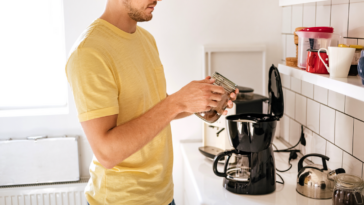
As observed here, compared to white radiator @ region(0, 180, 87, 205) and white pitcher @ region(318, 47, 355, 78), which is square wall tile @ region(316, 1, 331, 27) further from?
white radiator @ region(0, 180, 87, 205)

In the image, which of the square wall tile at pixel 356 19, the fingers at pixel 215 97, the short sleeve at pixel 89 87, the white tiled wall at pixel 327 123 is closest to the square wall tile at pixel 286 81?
the white tiled wall at pixel 327 123

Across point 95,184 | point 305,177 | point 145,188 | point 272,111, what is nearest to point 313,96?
point 272,111

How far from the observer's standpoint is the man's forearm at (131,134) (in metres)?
0.98

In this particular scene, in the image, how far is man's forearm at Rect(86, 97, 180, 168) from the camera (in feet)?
3.23

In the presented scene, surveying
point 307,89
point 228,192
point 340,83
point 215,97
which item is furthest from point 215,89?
point 307,89

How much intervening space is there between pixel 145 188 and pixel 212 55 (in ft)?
3.56

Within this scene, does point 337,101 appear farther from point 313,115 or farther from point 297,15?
point 297,15

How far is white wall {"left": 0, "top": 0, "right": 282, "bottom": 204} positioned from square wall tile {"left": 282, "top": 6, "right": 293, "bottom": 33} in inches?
1.3

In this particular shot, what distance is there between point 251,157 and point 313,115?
480mm

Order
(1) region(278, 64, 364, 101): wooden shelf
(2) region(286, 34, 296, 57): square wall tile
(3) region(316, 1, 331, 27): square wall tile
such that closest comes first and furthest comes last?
(1) region(278, 64, 364, 101): wooden shelf → (3) region(316, 1, 331, 27): square wall tile → (2) region(286, 34, 296, 57): square wall tile

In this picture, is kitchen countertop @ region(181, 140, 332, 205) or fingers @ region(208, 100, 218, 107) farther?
kitchen countertop @ region(181, 140, 332, 205)

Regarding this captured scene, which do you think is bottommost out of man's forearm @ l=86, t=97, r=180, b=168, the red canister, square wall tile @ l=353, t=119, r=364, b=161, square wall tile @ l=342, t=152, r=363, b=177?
square wall tile @ l=342, t=152, r=363, b=177

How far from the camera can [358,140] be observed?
1261 mm

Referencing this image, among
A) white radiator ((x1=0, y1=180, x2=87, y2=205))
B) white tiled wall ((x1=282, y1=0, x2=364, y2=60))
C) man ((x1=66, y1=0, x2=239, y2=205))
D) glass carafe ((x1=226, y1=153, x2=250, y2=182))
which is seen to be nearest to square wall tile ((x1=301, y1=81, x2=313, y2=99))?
white tiled wall ((x1=282, y1=0, x2=364, y2=60))
